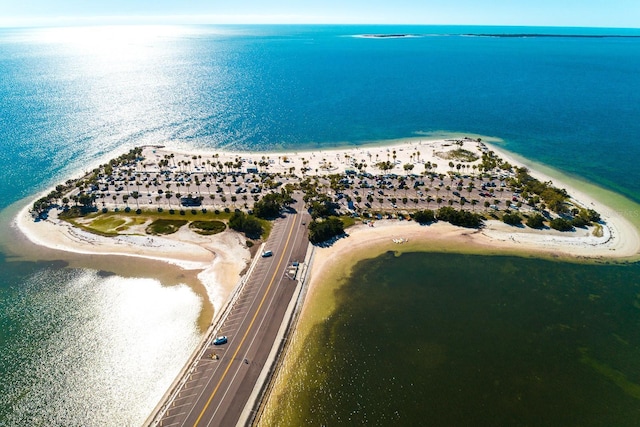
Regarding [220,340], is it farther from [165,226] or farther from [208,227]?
[165,226]

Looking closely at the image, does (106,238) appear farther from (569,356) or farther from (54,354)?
(569,356)

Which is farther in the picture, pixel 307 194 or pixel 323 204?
pixel 307 194

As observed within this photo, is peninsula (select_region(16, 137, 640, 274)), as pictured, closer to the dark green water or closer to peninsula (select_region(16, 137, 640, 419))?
peninsula (select_region(16, 137, 640, 419))

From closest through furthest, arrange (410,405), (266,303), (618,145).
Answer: (410,405) < (266,303) < (618,145)

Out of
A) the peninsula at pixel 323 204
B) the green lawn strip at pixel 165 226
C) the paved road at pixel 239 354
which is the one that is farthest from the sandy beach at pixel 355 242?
the paved road at pixel 239 354

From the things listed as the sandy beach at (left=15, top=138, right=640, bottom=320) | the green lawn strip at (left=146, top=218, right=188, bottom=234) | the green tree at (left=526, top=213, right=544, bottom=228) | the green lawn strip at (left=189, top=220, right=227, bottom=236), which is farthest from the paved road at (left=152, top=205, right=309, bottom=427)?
the green tree at (left=526, top=213, right=544, bottom=228)

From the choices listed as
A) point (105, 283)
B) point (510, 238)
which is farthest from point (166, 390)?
point (510, 238)

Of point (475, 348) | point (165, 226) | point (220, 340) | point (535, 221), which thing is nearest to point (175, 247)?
point (165, 226)
